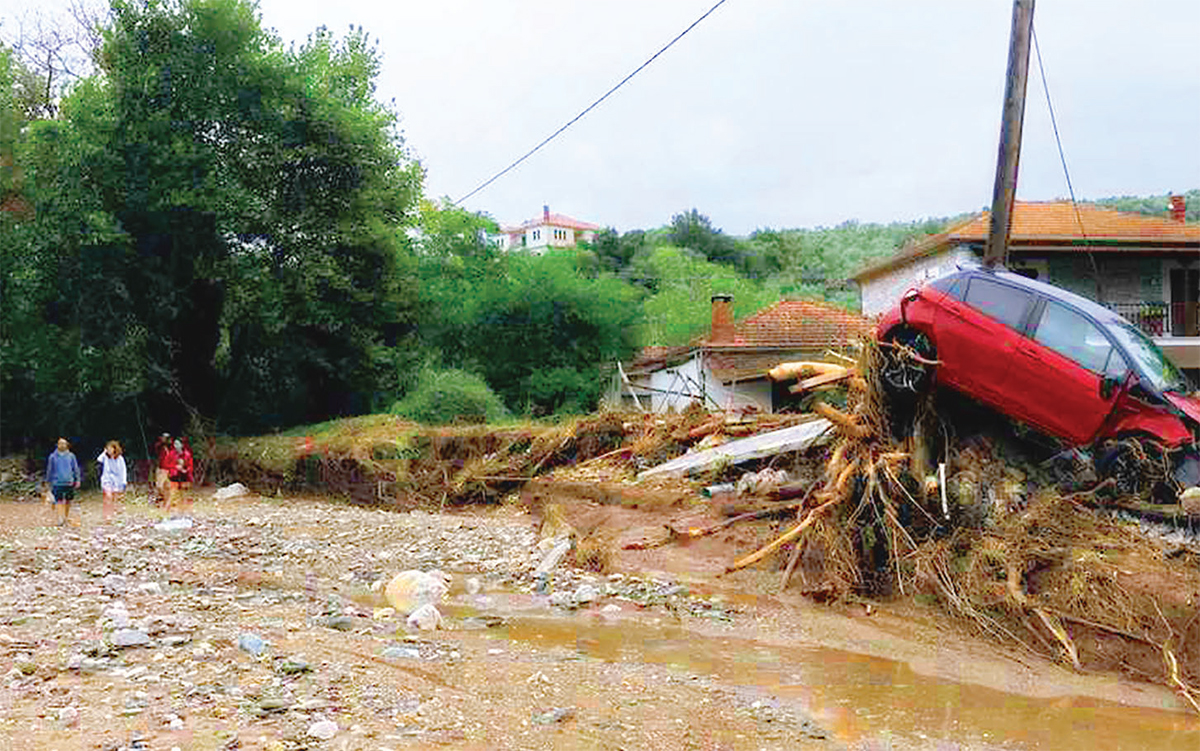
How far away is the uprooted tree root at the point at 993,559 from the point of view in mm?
9281

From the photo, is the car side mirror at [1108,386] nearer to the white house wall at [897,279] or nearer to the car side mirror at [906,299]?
the car side mirror at [906,299]

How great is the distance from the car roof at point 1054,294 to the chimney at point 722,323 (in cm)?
2036

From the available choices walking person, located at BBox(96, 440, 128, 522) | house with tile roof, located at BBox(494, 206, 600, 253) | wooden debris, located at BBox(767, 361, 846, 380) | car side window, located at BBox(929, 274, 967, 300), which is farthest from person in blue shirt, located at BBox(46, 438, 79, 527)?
house with tile roof, located at BBox(494, 206, 600, 253)

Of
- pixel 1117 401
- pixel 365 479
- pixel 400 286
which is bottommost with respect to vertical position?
pixel 365 479

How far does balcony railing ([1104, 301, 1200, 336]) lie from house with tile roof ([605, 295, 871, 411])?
720cm

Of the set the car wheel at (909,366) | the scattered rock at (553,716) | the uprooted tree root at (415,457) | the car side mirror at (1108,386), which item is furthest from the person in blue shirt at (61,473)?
the car side mirror at (1108,386)

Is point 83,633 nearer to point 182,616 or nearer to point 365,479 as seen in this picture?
point 182,616

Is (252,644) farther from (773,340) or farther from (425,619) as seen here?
(773,340)

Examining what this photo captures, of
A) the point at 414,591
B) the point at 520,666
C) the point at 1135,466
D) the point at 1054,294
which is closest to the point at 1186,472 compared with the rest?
the point at 1135,466

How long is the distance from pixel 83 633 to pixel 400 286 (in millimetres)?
21016

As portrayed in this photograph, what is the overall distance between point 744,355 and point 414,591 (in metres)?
22.4

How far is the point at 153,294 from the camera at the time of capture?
27094 mm

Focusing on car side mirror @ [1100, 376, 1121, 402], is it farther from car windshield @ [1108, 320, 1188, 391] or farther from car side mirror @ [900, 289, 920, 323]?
car side mirror @ [900, 289, 920, 323]

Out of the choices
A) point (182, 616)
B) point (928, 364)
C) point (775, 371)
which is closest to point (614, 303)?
point (775, 371)
